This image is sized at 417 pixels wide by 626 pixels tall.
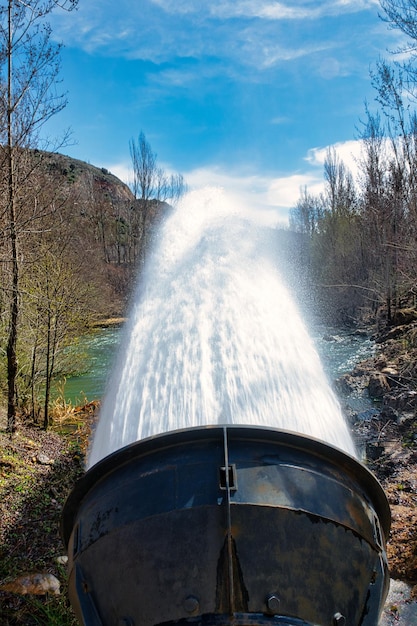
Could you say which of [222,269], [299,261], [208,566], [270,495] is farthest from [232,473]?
[299,261]

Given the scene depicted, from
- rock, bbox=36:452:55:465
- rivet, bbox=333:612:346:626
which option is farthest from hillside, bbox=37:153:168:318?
rivet, bbox=333:612:346:626

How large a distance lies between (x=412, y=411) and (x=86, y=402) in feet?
29.2

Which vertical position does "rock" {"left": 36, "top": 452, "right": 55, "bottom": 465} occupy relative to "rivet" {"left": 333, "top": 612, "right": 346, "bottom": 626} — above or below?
below

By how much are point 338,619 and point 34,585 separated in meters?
4.02

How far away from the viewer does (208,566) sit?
1.95 meters

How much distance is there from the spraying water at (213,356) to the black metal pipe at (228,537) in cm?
290

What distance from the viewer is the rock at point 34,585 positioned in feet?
15.4

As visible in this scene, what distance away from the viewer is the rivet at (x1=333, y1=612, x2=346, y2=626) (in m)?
1.97

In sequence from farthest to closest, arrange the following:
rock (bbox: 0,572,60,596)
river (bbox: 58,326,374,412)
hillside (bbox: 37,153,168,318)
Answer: hillside (bbox: 37,153,168,318) < river (bbox: 58,326,374,412) < rock (bbox: 0,572,60,596)

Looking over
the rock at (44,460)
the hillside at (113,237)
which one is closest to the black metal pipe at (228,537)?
the rock at (44,460)

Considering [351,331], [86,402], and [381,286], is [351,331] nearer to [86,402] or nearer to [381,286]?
[381,286]

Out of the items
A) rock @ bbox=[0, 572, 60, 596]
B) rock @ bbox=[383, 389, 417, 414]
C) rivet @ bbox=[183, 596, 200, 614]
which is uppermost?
rivet @ bbox=[183, 596, 200, 614]

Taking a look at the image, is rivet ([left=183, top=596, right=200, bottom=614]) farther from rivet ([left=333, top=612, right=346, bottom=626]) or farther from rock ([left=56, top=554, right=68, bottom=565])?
rock ([left=56, top=554, right=68, bottom=565])

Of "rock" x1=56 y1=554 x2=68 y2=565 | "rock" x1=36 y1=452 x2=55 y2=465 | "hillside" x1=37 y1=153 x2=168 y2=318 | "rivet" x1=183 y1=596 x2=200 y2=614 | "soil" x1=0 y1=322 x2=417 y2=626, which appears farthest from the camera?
"hillside" x1=37 y1=153 x2=168 y2=318
